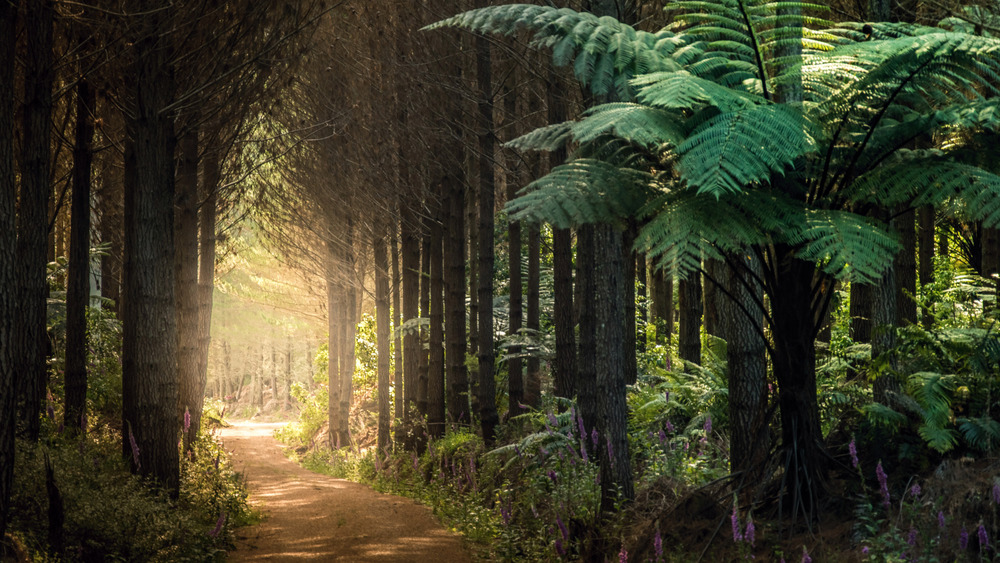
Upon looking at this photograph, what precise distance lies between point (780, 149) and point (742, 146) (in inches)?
8.3

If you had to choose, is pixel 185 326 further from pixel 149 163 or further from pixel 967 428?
pixel 967 428

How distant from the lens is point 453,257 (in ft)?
44.1

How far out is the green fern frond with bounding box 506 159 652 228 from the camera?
4754 mm

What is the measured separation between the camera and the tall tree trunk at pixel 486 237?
12.0 metres

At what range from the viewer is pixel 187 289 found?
40.1 ft

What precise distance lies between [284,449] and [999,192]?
2607 centimetres

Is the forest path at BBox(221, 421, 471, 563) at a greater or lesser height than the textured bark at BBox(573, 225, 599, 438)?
lesser

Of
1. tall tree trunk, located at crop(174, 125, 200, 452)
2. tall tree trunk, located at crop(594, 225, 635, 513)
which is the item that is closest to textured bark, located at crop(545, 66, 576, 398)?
tall tree trunk, located at crop(594, 225, 635, 513)

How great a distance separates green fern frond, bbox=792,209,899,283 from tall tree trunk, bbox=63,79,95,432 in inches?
350

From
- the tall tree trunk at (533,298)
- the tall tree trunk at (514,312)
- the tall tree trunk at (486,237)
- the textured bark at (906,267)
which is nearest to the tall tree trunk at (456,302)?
the tall tree trunk at (486,237)

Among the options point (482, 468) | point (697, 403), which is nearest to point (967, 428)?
point (697, 403)

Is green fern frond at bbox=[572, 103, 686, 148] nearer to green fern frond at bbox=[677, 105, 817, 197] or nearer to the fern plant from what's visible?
the fern plant

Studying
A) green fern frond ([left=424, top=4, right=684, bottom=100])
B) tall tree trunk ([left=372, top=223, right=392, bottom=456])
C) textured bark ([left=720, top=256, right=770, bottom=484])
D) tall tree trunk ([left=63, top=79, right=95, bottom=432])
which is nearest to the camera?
green fern frond ([left=424, top=4, right=684, bottom=100])

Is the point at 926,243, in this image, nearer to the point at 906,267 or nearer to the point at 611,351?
the point at 906,267
